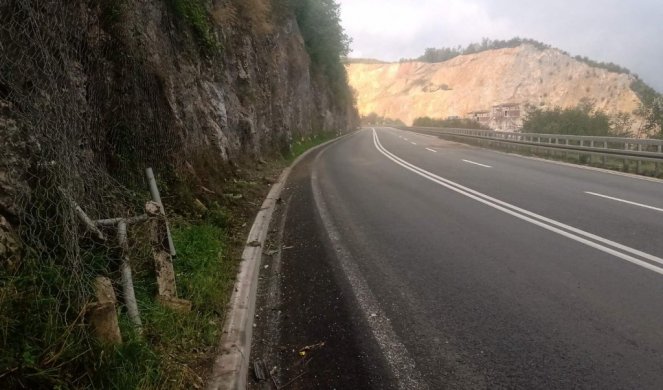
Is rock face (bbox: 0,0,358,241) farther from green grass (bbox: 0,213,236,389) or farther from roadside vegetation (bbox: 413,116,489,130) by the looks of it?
roadside vegetation (bbox: 413,116,489,130)

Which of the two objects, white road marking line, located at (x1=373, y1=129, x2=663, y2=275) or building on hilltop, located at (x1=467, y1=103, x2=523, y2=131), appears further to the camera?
building on hilltop, located at (x1=467, y1=103, x2=523, y2=131)

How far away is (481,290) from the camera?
4836 millimetres

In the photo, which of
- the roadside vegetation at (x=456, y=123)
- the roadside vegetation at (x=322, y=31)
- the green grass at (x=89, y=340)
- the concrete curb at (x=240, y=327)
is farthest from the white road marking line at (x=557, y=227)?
the roadside vegetation at (x=456, y=123)

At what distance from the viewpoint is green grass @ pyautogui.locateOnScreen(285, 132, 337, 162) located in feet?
70.6

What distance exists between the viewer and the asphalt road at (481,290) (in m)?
3.48

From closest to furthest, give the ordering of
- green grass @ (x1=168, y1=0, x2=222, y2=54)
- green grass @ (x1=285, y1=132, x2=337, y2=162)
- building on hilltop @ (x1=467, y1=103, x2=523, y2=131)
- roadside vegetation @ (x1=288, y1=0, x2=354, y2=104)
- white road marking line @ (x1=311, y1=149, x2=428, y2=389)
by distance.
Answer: white road marking line @ (x1=311, y1=149, x2=428, y2=389), green grass @ (x1=168, y1=0, x2=222, y2=54), green grass @ (x1=285, y1=132, x2=337, y2=162), roadside vegetation @ (x1=288, y1=0, x2=354, y2=104), building on hilltop @ (x1=467, y1=103, x2=523, y2=131)

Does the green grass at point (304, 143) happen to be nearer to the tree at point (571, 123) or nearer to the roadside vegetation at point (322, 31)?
the roadside vegetation at point (322, 31)

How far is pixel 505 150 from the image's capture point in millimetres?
24719

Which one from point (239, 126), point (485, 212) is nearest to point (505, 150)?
point (239, 126)

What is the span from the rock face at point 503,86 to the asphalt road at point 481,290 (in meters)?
57.7

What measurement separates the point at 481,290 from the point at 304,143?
973 inches

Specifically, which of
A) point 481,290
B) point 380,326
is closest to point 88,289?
point 380,326

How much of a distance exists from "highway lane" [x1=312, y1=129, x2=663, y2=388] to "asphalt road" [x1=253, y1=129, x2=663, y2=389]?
2 centimetres

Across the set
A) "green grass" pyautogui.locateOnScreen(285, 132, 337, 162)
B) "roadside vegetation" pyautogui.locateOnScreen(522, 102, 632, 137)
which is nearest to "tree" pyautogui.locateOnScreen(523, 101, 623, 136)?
"roadside vegetation" pyautogui.locateOnScreen(522, 102, 632, 137)
